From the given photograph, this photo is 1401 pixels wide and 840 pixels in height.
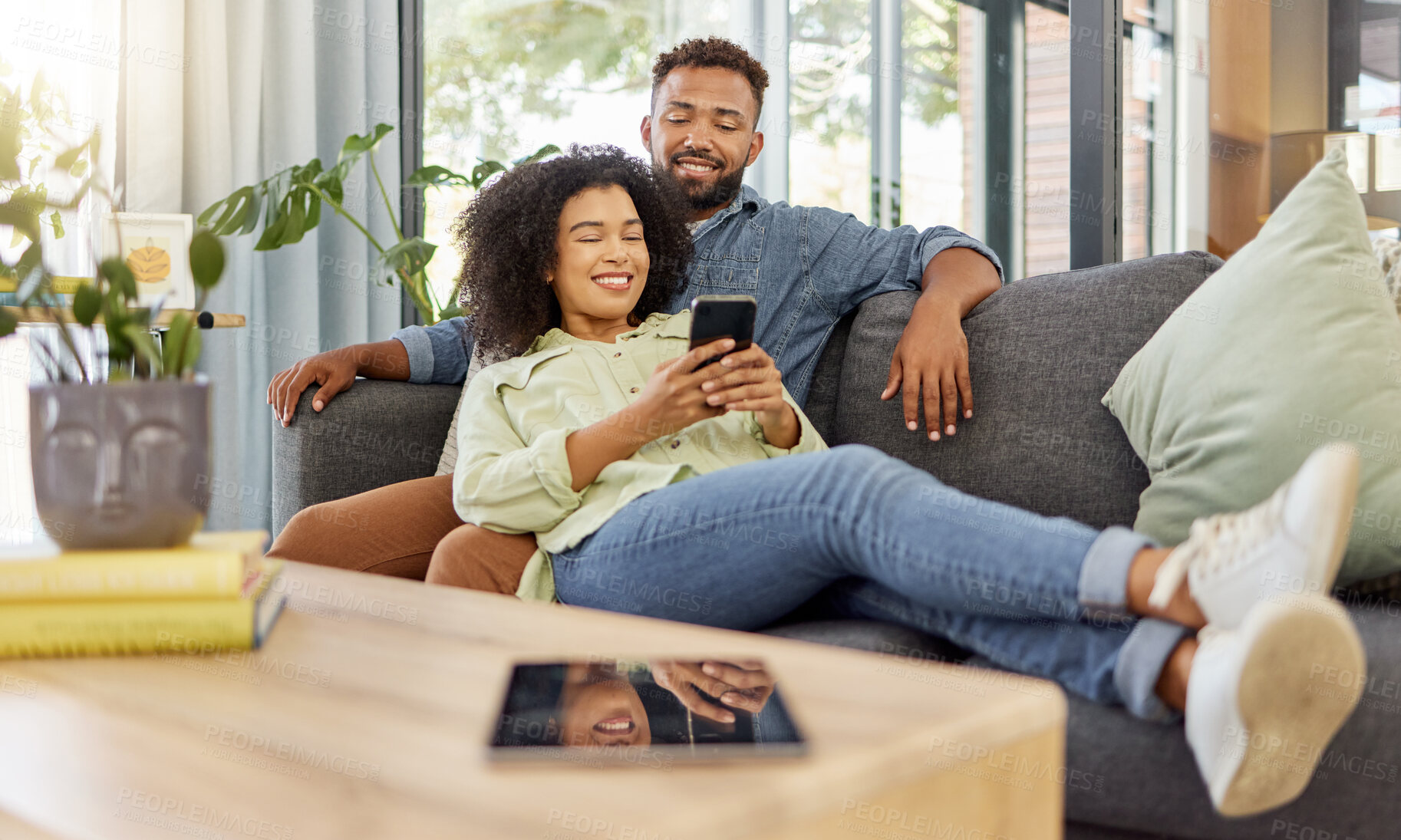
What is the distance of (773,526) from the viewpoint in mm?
1098

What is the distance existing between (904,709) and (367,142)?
227 centimetres

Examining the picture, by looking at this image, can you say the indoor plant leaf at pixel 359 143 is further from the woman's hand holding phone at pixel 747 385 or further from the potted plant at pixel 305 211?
the woman's hand holding phone at pixel 747 385

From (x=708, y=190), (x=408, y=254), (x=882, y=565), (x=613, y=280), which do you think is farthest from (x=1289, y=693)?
(x=408, y=254)

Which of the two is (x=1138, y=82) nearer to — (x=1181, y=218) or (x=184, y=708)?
(x=1181, y=218)

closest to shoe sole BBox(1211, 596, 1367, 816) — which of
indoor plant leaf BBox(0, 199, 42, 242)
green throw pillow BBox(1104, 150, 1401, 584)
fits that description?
green throw pillow BBox(1104, 150, 1401, 584)

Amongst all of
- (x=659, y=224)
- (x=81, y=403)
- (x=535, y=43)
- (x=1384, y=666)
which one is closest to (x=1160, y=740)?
(x=1384, y=666)

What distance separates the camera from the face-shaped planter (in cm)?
78

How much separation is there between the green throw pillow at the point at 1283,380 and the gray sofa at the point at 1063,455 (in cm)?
11

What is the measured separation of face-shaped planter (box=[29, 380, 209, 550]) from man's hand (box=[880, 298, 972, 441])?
100 centimetres

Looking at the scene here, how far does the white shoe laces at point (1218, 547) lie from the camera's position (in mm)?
813

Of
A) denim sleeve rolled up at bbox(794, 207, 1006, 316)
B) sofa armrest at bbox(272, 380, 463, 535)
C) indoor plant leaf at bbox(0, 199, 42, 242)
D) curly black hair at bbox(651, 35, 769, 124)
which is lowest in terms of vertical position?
sofa armrest at bbox(272, 380, 463, 535)

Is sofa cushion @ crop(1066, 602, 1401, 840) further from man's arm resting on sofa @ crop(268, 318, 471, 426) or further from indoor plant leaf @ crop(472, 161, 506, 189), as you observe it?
indoor plant leaf @ crop(472, 161, 506, 189)

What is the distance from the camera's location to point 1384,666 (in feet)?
3.06

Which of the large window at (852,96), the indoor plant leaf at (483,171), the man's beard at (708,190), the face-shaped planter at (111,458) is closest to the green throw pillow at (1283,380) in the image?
the man's beard at (708,190)
